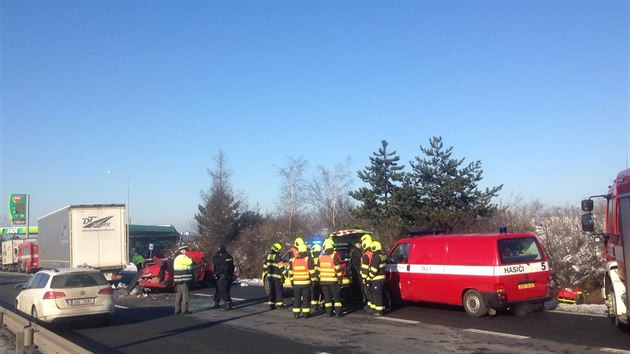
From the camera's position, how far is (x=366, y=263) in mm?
14758

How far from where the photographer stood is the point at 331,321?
561 inches

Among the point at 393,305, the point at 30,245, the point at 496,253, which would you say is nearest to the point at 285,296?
the point at 393,305

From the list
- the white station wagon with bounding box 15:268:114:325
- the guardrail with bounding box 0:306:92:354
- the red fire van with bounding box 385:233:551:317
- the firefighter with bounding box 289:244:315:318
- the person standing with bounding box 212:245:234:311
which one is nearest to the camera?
the guardrail with bounding box 0:306:92:354

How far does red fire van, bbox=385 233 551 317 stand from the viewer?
1299cm

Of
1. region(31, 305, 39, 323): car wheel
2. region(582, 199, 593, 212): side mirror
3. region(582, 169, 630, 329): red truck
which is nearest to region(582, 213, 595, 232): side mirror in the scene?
region(582, 169, 630, 329): red truck

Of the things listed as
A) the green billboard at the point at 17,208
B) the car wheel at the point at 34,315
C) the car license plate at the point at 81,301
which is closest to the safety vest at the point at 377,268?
the car license plate at the point at 81,301

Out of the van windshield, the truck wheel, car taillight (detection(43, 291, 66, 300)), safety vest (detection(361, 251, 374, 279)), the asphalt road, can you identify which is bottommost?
the asphalt road

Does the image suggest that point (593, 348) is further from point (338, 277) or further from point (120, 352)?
point (120, 352)

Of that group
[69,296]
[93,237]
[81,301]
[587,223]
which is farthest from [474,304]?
[93,237]

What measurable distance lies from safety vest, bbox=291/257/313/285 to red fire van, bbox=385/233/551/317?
2.72 metres

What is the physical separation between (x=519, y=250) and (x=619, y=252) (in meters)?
3.45

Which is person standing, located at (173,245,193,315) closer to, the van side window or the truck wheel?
the van side window

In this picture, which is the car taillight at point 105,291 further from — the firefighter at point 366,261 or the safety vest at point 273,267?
the firefighter at point 366,261

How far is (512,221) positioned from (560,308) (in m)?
7.94
